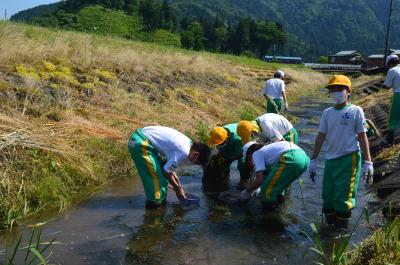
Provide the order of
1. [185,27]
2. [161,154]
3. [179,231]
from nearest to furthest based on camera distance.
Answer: [179,231]
[161,154]
[185,27]

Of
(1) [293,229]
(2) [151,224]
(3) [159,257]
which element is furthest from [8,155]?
(1) [293,229]

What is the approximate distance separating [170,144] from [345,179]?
2204mm

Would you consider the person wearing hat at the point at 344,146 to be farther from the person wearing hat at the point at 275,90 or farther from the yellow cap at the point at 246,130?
the person wearing hat at the point at 275,90

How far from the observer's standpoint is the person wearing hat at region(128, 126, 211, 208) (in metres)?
5.80

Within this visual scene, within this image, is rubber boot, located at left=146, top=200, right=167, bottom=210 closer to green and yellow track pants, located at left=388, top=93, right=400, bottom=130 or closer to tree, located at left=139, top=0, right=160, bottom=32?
green and yellow track pants, located at left=388, top=93, right=400, bottom=130

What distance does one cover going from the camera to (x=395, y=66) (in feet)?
31.3

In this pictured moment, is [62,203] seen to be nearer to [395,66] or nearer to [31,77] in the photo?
[31,77]

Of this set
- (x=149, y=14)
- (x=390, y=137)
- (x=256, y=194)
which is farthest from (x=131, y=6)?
(x=256, y=194)

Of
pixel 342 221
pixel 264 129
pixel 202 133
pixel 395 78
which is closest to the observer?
pixel 342 221

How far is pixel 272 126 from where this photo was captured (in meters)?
6.95

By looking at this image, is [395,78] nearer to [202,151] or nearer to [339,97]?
[339,97]

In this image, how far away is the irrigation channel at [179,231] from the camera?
481 cm

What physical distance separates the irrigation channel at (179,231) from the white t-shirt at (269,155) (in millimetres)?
767

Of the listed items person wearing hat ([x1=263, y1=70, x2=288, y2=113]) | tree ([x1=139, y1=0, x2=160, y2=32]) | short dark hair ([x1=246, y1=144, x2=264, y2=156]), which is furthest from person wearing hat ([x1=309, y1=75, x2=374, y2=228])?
tree ([x1=139, y1=0, x2=160, y2=32])
